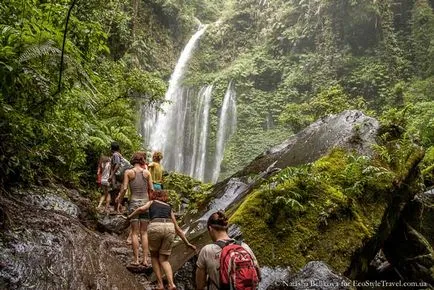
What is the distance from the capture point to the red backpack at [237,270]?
2912 mm

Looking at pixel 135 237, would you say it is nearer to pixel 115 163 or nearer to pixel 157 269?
pixel 157 269

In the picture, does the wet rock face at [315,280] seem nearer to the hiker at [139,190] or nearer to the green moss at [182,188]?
the hiker at [139,190]

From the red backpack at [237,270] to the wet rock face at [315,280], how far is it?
1490 mm

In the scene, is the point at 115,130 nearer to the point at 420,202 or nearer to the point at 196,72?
the point at 420,202

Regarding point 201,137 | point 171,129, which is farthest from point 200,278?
point 201,137

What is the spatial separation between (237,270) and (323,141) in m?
4.95

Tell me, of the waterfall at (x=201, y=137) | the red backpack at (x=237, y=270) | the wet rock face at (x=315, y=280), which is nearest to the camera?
the red backpack at (x=237, y=270)

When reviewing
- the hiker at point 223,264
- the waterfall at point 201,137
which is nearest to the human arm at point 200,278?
the hiker at point 223,264

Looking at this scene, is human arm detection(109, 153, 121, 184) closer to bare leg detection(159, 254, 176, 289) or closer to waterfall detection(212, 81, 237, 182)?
bare leg detection(159, 254, 176, 289)

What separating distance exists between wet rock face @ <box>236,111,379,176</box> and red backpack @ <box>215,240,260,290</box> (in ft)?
14.1

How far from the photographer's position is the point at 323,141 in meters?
7.43

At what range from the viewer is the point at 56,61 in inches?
154

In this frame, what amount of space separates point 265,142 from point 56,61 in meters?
24.7

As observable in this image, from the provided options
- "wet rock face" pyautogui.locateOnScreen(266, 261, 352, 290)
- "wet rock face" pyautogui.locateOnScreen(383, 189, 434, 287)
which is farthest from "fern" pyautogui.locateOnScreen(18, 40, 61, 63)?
"wet rock face" pyautogui.locateOnScreen(383, 189, 434, 287)
